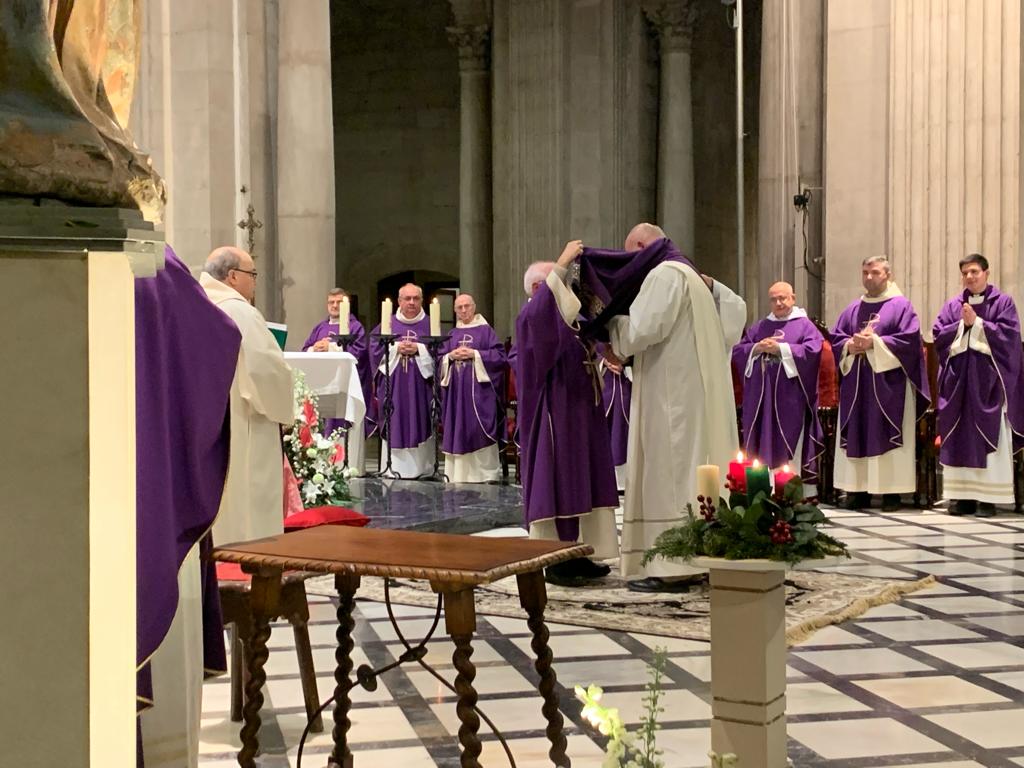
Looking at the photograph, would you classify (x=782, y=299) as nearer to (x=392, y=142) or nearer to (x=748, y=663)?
(x=748, y=663)

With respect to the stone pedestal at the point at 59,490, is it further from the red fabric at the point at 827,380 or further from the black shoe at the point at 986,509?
the red fabric at the point at 827,380

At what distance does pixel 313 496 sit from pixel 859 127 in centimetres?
691

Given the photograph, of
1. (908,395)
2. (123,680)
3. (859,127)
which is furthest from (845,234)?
(123,680)

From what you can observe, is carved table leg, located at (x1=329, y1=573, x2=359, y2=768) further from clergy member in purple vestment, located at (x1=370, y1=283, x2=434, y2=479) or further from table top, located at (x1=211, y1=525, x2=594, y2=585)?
clergy member in purple vestment, located at (x1=370, y1=283, x2=434, y2=479)

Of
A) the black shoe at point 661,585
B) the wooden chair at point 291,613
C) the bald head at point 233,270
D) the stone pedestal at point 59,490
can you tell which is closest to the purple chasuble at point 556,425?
the black shoe at point 661,585

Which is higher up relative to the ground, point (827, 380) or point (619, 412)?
point (827, 380)

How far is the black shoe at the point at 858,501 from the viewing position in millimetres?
11562

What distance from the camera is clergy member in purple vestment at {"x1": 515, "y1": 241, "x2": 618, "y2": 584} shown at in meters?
7.43

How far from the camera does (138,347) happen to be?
265 cm

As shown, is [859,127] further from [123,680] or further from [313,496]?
[123,680]

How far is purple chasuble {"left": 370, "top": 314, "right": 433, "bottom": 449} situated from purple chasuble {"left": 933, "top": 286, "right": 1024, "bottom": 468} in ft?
18.6

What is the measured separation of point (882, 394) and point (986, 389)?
2.83ft

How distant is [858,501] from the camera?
38.0 feet

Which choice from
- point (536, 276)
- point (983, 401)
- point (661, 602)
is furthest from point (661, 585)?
point (983, 401)
